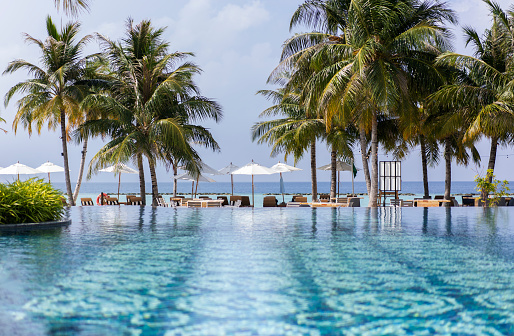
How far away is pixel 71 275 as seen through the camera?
520 centimetres

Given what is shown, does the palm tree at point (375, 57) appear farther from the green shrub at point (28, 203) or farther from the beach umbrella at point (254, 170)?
the green shrub at point (28, 203)

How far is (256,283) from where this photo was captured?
4941 millimetres

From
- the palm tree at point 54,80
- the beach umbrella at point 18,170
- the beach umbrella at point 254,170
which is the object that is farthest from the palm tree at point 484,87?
the beach umbrella at point 18,170

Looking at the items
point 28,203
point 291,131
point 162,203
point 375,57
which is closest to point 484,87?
point 375,57

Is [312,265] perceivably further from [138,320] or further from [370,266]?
[138,320]

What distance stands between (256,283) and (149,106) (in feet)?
45.5

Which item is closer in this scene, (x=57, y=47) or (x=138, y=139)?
(x=138, y=139)

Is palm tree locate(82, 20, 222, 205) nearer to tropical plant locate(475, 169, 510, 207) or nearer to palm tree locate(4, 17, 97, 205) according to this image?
palm tree locate(4, 17, 97, 205)

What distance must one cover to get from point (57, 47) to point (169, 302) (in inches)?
695

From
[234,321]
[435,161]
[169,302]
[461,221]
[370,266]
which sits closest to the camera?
[234,321]

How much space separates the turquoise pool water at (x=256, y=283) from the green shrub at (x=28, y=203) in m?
0.98

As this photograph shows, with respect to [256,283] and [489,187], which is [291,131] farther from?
[256,283]

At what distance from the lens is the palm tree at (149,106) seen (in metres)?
17.3

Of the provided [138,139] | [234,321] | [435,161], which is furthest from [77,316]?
[435,161]
